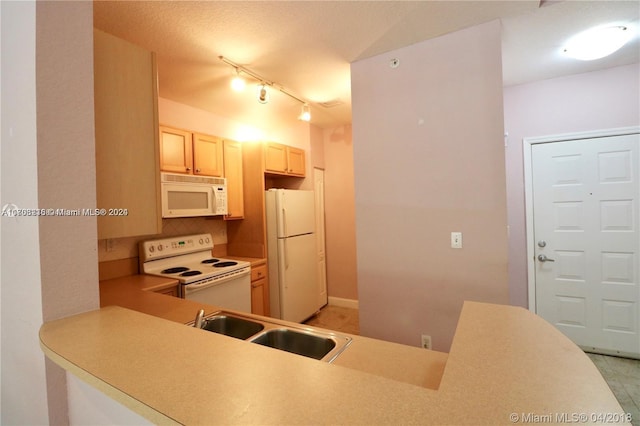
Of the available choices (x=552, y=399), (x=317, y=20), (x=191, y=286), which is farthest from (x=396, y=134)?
(x=191, y=286)

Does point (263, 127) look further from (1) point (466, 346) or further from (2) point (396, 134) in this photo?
A: (1) point (466, 346)

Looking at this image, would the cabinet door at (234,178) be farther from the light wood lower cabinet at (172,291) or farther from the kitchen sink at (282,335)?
the kitchen sink at (282,335)

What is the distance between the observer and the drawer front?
3.05 metres

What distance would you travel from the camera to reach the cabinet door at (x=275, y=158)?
330 centimetres

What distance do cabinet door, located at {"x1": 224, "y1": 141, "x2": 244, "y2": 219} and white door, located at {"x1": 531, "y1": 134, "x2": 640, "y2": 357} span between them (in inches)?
122

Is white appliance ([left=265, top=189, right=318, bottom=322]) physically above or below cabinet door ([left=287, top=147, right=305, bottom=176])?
below

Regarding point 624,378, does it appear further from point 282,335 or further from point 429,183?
point 282,335

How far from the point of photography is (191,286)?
2258 millimetres

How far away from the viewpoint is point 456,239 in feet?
6.36

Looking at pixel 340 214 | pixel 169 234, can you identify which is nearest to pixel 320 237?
pixel 340 214

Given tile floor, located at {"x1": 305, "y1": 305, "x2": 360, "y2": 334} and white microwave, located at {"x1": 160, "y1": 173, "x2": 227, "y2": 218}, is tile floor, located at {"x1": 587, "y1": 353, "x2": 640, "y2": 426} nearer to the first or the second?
tile floor, located at {"x1": 305, "y1": 305, "x2": 360, "y2": 334}

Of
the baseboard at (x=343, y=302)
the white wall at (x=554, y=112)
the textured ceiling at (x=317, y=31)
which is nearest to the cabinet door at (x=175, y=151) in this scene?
the textured ceiling at (x=317, y=31)

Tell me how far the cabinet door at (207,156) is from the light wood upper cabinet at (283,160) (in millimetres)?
524

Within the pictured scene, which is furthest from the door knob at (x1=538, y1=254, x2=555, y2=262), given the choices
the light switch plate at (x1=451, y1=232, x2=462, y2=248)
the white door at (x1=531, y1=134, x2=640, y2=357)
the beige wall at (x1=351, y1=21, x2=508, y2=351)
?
the light switch plate at (x1=451, y1=232, x2=462, y2=248)
